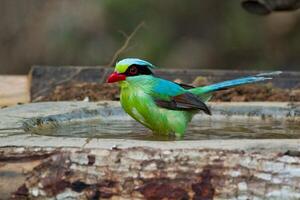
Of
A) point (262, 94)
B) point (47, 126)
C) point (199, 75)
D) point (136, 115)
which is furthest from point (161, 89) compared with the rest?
point (199, 75)

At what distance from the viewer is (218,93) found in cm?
616

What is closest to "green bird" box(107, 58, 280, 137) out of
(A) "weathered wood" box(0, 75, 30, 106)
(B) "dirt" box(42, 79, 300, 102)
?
(B) "dirt" box(42, 79, 300, 102)

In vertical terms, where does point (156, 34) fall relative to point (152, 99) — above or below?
above

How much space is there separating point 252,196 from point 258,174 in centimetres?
8

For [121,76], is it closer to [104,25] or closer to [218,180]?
[218,180]

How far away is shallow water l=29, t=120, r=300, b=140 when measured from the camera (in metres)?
4.29

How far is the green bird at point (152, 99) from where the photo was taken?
4102mm

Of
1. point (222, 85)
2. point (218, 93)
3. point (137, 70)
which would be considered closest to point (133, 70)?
point (137, 70)

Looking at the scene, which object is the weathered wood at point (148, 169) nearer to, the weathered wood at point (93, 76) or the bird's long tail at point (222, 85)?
the bird's long tail at point (222, 85)

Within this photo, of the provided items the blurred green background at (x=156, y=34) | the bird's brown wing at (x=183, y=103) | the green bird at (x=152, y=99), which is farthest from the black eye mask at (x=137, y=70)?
the blurred green background at (x=156, y=34)

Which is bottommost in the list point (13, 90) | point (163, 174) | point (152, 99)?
point (163, 174)

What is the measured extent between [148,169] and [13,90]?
11.9ft

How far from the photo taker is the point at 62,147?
353cm

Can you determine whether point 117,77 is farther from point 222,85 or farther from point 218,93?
point 218,93
